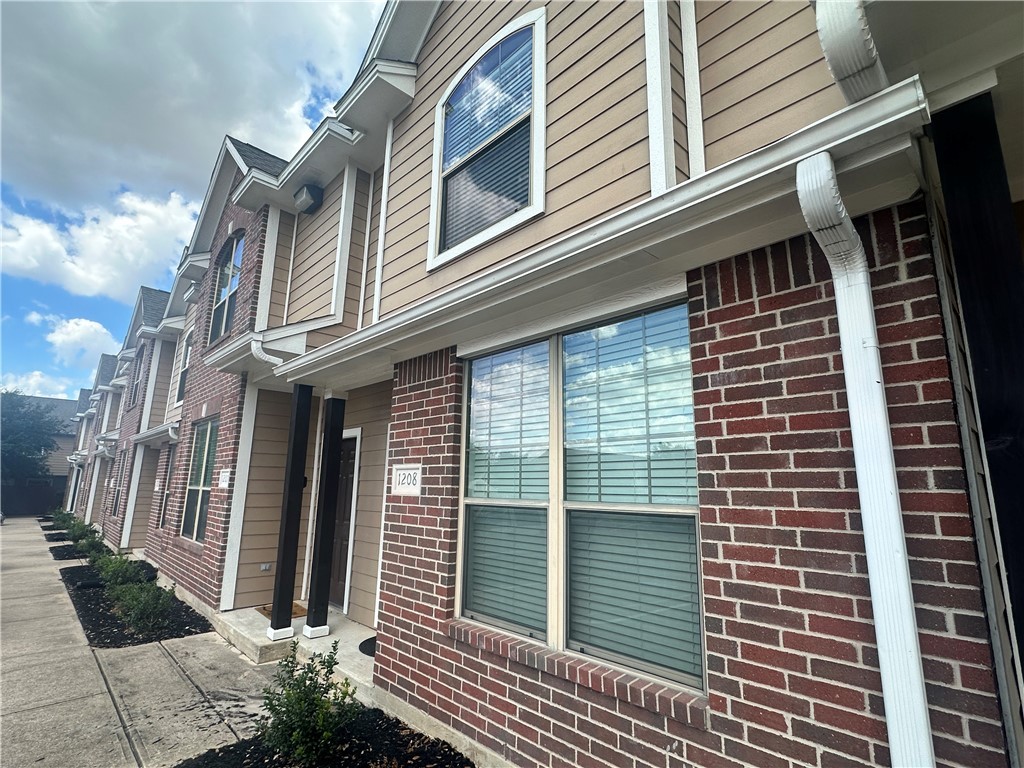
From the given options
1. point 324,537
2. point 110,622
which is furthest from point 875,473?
point 110,622

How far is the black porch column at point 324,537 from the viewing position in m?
5.38

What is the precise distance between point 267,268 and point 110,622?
5.24 meters

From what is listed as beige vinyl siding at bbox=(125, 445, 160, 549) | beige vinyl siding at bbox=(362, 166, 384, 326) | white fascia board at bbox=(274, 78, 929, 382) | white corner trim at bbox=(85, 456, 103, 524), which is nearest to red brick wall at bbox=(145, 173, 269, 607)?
beige vinyl siding at bbox=(362, 166, 384, 326)

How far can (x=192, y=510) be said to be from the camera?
8.08m

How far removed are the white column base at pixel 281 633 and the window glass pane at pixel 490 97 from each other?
512cm

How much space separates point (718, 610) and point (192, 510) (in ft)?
28.4

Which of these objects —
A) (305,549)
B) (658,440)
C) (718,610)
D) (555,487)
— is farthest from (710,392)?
(305,549)

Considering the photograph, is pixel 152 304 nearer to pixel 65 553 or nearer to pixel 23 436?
pixel 65 553

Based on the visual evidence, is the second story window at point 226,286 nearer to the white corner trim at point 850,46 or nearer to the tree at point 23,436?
the white corner trim at point 850,46

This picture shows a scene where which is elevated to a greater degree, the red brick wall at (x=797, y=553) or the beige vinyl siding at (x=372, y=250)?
the beige vinyl siding at (x=372, y=250)

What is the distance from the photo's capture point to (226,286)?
852cm

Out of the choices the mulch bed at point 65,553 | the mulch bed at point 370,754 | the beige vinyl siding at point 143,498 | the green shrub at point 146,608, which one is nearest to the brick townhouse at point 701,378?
the mulch bed at point 370,754

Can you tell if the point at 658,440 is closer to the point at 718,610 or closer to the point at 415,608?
→ the point at 718,610

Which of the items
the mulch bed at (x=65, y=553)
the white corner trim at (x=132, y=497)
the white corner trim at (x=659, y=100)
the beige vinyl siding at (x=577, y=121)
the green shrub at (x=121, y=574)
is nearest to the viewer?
the white corner trim at (x=659, y=100)
